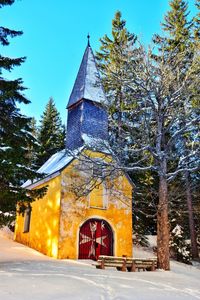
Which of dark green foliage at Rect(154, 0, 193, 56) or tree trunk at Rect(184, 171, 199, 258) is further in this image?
dark green foliage at Rect(154, 0, 193, 56)

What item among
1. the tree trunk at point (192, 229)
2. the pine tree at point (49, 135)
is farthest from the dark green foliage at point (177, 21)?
the pine tree at point (49, 135)

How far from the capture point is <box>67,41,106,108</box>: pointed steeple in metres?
19.3

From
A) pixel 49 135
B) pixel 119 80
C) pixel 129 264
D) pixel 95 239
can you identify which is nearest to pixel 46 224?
pixel 95 239

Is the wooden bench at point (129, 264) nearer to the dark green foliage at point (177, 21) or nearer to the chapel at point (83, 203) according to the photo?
the chapel at point (83, 203)

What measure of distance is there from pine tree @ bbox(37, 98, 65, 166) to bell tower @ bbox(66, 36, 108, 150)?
9502 millimetres

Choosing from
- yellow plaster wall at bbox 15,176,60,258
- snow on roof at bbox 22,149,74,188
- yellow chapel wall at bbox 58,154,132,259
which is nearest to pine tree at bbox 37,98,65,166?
snow on roof at bbox 22,149,74,188

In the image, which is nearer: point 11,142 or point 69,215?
point 11,142

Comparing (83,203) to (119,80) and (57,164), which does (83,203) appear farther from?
(119,80)

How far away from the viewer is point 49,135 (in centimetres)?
3000

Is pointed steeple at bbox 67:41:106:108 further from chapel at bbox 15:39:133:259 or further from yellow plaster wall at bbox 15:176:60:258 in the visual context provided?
yellow plaster wall at bbox 15:176:60:258

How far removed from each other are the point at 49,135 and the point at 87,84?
441 inches

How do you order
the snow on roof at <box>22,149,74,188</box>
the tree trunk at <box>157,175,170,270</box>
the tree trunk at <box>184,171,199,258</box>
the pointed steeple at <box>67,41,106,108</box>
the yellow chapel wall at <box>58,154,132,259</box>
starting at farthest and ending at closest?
the pointed steeple at <box>67,41,106,108</box>, the tree trunk at <box>184,171,199,258</box>, the snow on roof at <box>22,149,74,188</box>, the yellow chapel wall at <box>58,154,132,259</box>, the tree trunk at <box>157,175,170,270</box>

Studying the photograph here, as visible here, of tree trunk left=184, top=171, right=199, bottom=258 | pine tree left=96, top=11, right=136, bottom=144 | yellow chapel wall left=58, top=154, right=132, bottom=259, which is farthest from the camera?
tree trunk left=184, top=171, right=199, bottom=258

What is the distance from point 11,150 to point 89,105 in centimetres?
951
